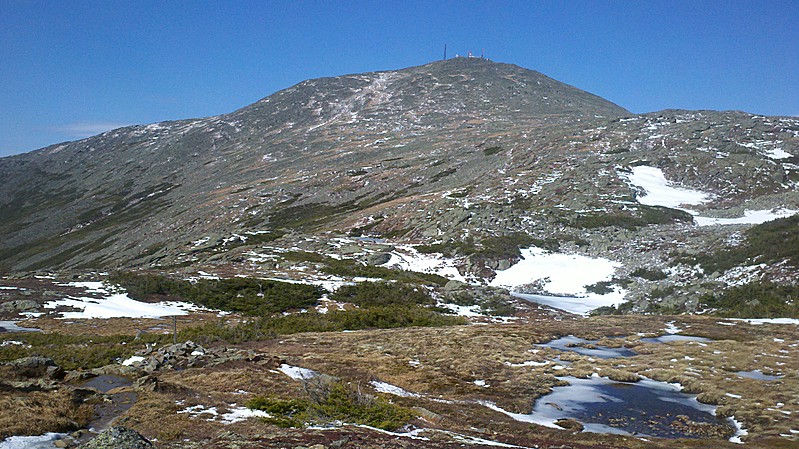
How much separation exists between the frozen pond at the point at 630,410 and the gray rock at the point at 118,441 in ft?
36.0

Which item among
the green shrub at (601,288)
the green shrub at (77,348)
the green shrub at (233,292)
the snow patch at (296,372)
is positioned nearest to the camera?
the snow patch at (296,372)

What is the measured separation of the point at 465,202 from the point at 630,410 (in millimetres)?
61938

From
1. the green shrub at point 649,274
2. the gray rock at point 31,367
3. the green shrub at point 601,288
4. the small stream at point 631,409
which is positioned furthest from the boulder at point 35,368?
the green shrub at point 649,274

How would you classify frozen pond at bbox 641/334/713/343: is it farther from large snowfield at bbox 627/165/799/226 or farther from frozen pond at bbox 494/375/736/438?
large snowfield at bbox 627/165/799/226

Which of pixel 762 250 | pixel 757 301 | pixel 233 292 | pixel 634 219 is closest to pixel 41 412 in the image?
pixel 233 292

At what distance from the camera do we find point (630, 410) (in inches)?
676

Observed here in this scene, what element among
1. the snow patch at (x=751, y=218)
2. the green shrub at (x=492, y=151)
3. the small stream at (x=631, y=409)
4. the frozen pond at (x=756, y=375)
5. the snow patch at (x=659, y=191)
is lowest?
the small stream at (x=631, y=409)

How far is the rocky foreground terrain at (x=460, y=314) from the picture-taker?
45.6ft

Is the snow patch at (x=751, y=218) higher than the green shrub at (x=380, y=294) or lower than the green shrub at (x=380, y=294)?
higher

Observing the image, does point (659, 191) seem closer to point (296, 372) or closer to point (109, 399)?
point (296, 372)

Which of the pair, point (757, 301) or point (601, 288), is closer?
point (757, 301)

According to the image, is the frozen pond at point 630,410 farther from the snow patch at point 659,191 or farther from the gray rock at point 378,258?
the snow patch at point 659,191

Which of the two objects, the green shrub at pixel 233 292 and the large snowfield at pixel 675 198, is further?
the large snowfield at pixel 675 198

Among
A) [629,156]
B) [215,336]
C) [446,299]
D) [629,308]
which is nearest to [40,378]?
[215,336]
